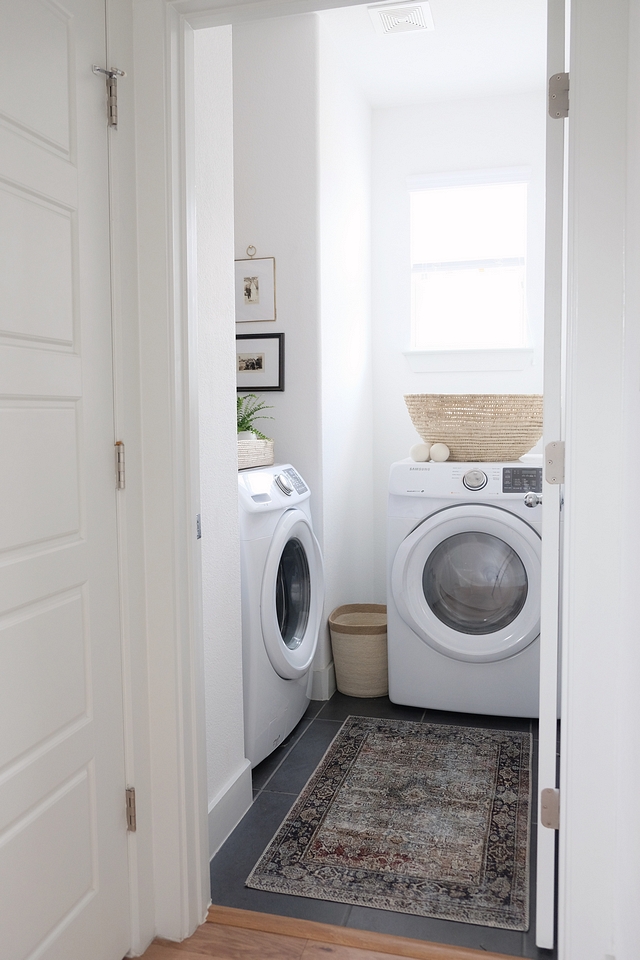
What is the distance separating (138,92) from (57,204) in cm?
40

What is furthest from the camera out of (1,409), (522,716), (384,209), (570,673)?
(384,209)

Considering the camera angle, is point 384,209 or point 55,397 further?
point 384,209

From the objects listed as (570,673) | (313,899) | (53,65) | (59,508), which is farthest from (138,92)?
(313,899)

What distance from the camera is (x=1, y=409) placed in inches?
48.7

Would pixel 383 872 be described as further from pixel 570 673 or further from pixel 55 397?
pixel 55 397

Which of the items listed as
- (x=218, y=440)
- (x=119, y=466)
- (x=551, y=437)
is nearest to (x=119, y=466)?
(x=119, y=466)

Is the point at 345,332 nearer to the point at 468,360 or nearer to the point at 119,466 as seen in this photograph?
the point at 468,360

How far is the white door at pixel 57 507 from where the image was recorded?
4.15 feet

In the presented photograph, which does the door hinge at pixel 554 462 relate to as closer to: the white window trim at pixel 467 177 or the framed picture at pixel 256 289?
the framed picture at pixel 256 289

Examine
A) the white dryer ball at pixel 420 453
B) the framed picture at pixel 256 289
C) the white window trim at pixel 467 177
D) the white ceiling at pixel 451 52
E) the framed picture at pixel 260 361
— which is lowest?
the white dryer ball at pixel 420 453

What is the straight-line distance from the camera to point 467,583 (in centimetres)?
283

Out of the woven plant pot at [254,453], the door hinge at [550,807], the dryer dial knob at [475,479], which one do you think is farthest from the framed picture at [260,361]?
the door hinge at [550,807]

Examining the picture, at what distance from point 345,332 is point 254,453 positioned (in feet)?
3.21

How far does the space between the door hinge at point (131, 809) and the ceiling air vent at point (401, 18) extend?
8.49 ft
